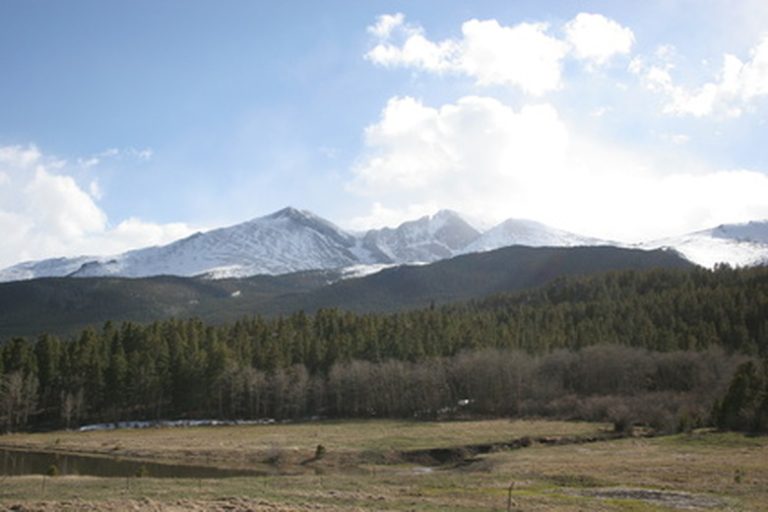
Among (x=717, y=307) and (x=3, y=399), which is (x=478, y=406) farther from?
(x=3, y=399)

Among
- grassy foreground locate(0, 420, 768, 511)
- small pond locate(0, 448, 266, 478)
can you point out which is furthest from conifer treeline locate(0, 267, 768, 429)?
small pond locate(0, 448, 266, 478)

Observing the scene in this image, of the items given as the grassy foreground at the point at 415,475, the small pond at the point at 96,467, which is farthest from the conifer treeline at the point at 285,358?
the small pond at the point at 96,467

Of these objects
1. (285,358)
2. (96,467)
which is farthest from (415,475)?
(285,358)

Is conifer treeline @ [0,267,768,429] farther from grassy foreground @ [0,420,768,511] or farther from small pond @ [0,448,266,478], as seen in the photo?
small pond @ [0,448,266,478]

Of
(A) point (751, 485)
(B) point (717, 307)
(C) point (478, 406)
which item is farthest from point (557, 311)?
(A) point (751, 485)

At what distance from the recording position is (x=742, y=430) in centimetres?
8088

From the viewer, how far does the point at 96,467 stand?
231 feet

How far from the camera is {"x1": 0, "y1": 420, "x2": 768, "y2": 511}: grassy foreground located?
37.9 metres

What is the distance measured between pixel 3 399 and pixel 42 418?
12596mm

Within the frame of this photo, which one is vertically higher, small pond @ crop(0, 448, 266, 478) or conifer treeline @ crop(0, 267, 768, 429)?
conifer treeline @ crop(0, 267, 768, 429)

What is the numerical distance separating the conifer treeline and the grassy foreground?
807 inches

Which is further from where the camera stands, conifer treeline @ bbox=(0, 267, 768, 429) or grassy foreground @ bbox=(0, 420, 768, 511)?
conifer treeline @ bbox=(0, 267, 768, 429)

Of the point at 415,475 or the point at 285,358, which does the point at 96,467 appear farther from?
the point at 285,358

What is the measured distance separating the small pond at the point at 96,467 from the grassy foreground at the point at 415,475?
5.14 m
